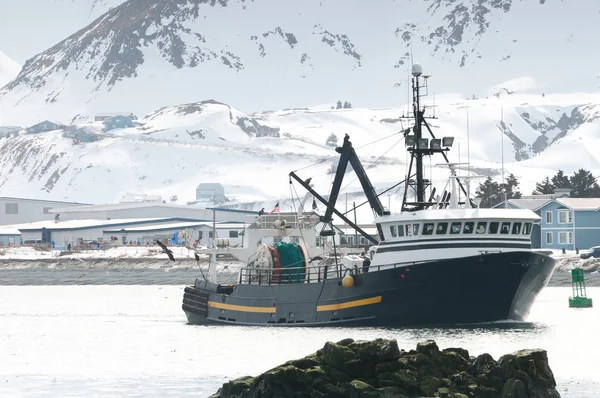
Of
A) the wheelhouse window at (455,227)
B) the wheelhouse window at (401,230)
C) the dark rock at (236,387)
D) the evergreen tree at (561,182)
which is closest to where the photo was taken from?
the dark rock at (236,387)

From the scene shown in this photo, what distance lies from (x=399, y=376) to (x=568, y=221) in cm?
9524

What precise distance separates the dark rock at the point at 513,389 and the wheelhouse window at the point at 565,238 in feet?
314

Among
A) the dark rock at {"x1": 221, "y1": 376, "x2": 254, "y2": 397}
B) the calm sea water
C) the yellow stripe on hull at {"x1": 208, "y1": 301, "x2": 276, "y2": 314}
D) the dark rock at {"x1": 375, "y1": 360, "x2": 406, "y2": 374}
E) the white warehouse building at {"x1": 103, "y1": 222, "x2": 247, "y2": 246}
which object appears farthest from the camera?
the white warehouse building at {"x1": 103, "y1": 222, "x2": 247, "y2": 246}

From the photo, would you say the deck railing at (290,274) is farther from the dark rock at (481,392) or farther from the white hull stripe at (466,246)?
the dark rock at (481,392)

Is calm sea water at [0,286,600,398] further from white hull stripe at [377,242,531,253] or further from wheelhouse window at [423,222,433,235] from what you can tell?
wheelhouse window at [423,222,433,235]

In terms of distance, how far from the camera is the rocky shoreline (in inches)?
1270

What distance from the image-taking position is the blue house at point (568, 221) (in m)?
125

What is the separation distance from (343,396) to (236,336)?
2416 centimetres

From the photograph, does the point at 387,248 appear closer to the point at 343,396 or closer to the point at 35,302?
the point at 343,396

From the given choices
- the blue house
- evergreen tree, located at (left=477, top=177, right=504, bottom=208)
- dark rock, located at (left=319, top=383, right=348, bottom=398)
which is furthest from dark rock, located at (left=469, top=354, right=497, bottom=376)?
evergreen tree, located at (left=477, top=177, right=504, bottom=208)

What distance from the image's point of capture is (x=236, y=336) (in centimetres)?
5647

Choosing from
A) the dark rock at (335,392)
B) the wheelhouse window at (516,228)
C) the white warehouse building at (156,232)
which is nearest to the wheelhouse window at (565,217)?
Result: the wheelhouse window at (516,228)

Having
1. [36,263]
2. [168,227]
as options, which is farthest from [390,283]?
[168,227]

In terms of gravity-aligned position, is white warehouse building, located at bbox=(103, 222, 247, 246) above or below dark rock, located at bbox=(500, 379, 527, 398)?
above
